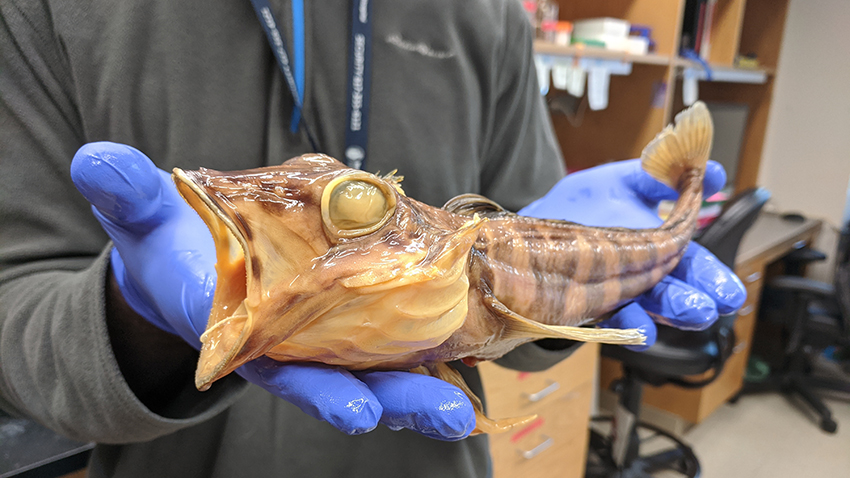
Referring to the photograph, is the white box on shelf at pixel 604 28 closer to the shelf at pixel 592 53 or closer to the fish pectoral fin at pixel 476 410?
the shelf at pixel 592 53

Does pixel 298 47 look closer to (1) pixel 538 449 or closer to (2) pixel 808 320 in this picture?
(1) pixel 538 449

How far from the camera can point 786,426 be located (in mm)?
3033

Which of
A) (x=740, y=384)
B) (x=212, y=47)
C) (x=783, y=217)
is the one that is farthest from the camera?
(x=783, y=217)

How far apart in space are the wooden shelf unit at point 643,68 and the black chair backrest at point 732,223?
625mm

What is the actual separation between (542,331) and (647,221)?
0.52 meters

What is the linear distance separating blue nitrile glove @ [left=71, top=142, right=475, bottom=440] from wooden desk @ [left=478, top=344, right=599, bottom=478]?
107cm

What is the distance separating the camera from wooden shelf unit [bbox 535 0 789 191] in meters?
2.41

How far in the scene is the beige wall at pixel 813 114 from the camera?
325 centimetres

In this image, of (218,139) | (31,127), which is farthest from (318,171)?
(31,127)

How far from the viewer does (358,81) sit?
967mm

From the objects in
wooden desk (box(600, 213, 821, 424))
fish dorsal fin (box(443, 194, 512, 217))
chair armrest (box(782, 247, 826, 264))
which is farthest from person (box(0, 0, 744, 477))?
chair armrest (box(782, 247, 826, 264))

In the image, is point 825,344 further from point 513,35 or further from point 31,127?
point 31,127

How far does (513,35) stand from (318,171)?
2.45 feet

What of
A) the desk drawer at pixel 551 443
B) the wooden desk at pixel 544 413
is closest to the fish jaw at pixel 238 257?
the wooden desk at pixel 544 413
